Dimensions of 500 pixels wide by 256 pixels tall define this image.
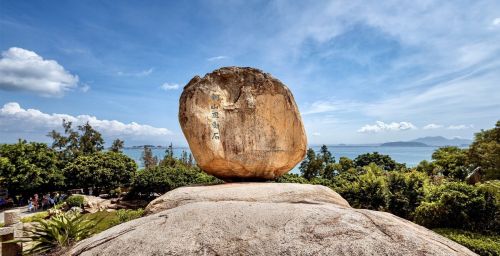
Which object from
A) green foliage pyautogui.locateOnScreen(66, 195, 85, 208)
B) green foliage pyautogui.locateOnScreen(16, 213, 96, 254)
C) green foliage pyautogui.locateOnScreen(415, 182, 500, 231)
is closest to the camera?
green foliage pyautogui.locateOnScreen(16, 213, 96, 254)

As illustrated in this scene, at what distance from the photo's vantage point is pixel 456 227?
1359 centimetres

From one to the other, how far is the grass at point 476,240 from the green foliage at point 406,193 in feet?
12.8

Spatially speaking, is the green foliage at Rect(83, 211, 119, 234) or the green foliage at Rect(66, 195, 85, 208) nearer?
the green foliage at Rect(83, 211, 119, 234)

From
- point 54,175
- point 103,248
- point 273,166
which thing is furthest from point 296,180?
point 54,175

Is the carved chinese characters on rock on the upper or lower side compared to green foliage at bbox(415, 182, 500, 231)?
upper

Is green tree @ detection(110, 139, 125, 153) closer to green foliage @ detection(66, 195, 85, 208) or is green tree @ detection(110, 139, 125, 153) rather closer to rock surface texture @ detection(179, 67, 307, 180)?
green foliage @ detection(66, 195, 85, 208)

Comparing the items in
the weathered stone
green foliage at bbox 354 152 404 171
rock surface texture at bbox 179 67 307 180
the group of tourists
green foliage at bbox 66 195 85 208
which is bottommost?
the group of tourists

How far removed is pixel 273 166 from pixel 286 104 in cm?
227

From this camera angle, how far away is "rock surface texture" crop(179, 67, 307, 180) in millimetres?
10172

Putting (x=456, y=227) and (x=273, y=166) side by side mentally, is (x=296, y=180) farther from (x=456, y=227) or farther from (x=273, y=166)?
(x=273, y=166)

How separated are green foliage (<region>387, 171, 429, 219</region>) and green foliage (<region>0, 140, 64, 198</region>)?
32070 mm

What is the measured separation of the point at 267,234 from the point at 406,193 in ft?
46.8

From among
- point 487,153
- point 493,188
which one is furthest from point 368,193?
point 487,153

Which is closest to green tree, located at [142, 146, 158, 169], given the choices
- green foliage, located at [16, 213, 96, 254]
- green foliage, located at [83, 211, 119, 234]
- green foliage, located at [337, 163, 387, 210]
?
green foliage, located at [83, 211, 119, 234]
